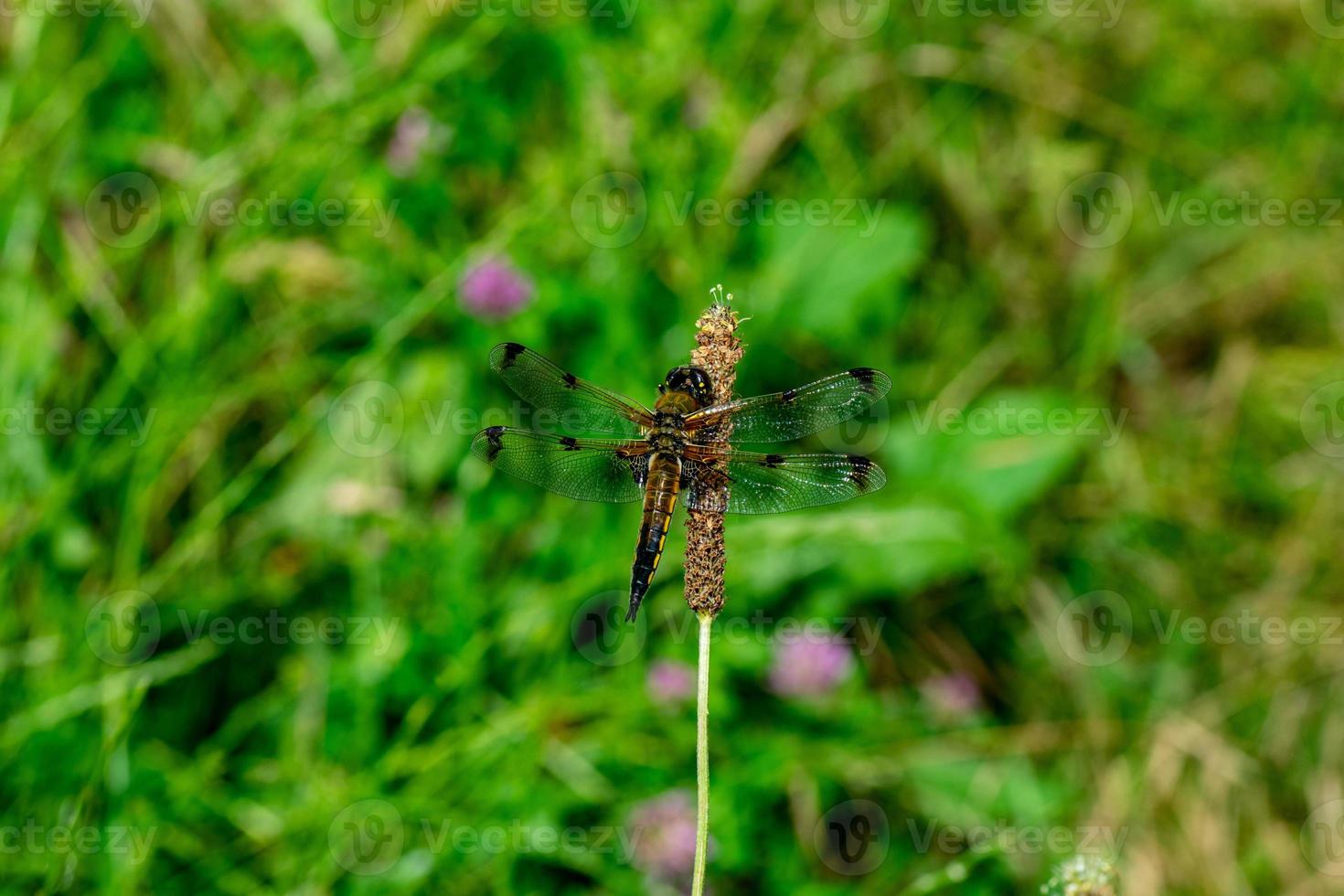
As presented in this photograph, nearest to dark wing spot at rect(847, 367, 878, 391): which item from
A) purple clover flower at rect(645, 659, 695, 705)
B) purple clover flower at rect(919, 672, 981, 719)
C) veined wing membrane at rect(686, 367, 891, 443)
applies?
veined wing membrane at rect(686, 367, 891, 443)

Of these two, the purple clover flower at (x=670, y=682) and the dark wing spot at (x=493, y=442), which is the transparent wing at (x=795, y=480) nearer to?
the dark wing spot at (x=493, y=442)

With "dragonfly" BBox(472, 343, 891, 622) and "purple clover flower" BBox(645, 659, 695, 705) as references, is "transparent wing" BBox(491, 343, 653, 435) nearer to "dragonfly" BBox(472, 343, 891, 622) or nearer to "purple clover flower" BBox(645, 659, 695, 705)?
"dragonfly" BBox(472, 343, 891, 622)

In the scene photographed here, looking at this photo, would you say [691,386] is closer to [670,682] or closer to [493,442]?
[493,442]

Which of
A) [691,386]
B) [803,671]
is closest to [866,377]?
[691,386]

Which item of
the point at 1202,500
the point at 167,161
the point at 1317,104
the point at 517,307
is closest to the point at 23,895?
the point at 517,307

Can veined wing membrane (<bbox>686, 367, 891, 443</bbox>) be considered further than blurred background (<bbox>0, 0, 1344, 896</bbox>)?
No

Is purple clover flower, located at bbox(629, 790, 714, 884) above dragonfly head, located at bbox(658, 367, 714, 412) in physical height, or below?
below
